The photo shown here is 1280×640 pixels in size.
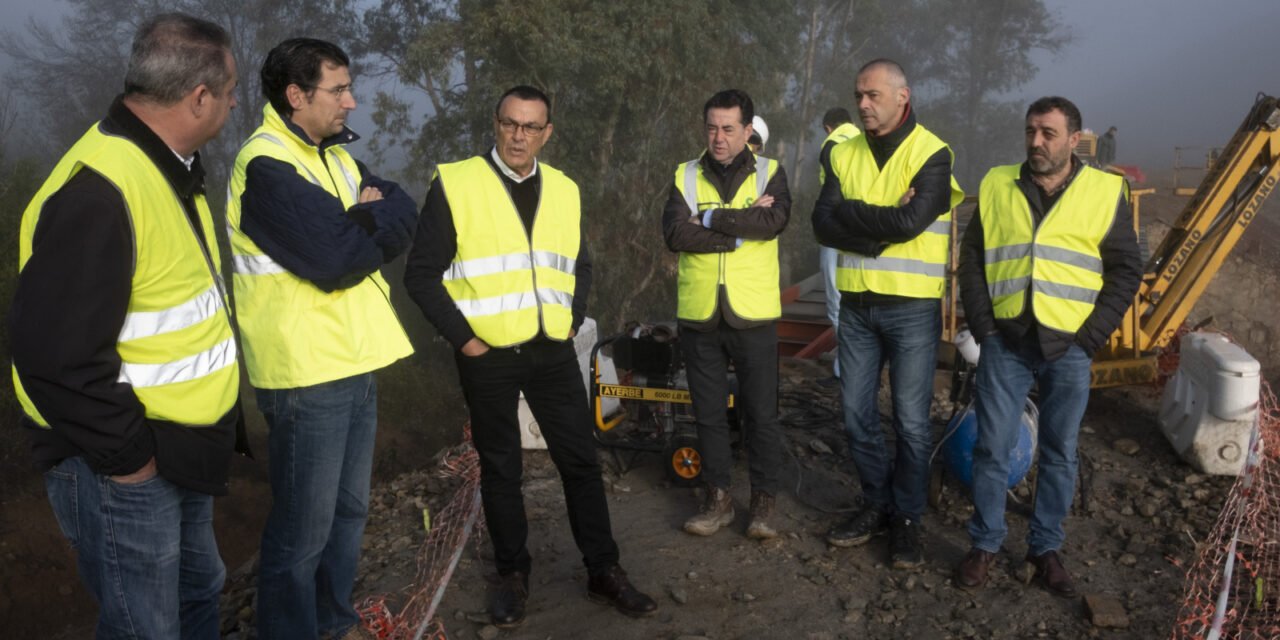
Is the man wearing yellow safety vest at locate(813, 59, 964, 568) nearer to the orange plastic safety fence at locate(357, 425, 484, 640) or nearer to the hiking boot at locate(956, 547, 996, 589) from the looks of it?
the hiking boot at locate(956, 547, 996, 589)

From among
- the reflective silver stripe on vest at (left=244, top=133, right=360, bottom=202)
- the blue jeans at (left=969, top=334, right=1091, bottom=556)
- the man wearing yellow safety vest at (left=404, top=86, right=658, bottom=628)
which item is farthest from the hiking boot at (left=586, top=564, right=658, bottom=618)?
the reflective silver stripe on vest at (left=244, top=133, right=360, bottom=202)

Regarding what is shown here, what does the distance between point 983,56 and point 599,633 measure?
40827 millimetres

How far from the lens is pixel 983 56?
39.2m

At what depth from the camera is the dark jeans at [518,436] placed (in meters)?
3.54

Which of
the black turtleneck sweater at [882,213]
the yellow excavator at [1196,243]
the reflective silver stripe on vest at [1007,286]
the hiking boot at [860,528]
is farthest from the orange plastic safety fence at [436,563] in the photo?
the yellow excavator at [1196,243]

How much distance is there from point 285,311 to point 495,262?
0.91 m

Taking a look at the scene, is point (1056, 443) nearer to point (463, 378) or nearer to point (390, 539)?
point (463, 378)

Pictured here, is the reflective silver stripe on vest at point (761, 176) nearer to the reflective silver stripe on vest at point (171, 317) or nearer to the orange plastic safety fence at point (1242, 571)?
the orange plastic safety fence at point (1242, 571)

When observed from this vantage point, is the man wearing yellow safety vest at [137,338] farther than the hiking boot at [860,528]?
No

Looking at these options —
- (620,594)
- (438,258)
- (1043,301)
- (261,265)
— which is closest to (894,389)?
(1043,301)

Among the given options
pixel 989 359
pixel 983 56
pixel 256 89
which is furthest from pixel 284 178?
pixel 983 56

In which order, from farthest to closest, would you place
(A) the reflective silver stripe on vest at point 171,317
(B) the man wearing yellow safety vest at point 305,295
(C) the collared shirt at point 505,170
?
(C) the collared shirt at point 505,170 → (B) the man wearing yellow safety vest at point 305,295 → (A) the reflective silver stripe on vest at point 171,317

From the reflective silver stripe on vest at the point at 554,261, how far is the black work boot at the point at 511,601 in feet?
4.30

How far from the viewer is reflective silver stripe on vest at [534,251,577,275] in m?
3.52
